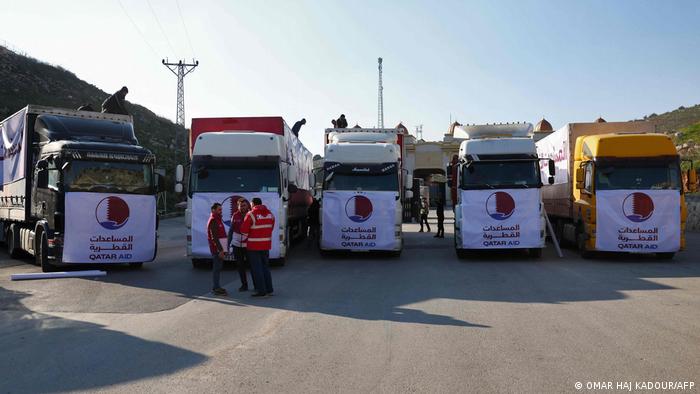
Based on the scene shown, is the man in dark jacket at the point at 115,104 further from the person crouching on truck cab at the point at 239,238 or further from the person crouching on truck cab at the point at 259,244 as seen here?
the person crouching on truck cab at the point at 259,244

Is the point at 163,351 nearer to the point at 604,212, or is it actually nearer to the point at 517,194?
the point at 517,194

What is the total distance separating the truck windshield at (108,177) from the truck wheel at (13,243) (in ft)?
16.7

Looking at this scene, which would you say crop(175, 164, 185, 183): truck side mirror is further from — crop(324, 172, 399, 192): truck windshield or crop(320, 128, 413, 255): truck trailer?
crop(324, 172, 399, 192): truck windshield

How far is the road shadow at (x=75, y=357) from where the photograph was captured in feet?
19.9

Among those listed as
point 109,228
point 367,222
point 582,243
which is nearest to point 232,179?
point 109,228

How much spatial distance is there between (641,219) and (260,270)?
10181mm

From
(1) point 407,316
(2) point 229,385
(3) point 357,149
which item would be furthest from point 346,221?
(2) point 229,385

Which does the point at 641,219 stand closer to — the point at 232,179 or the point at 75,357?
the point at 232,179

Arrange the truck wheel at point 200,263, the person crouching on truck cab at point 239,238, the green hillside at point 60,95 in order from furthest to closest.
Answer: the green hillside at point 60,95 < the truck wheel at point 200,263 < the person crouching on truck cab at point 239,238

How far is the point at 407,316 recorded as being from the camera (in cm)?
920

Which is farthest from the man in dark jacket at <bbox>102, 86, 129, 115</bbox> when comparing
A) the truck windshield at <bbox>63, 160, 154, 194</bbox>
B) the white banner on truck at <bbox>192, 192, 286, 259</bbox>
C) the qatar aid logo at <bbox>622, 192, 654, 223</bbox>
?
the qatar aid logo at <bbox>622, 192, 654, 223</bbox>

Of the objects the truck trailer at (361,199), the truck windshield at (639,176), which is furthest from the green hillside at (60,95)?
the truck windshield at (639,176)

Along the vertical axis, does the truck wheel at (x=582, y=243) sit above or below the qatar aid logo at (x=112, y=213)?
below

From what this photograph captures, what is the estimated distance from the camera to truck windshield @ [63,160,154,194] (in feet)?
48.5
